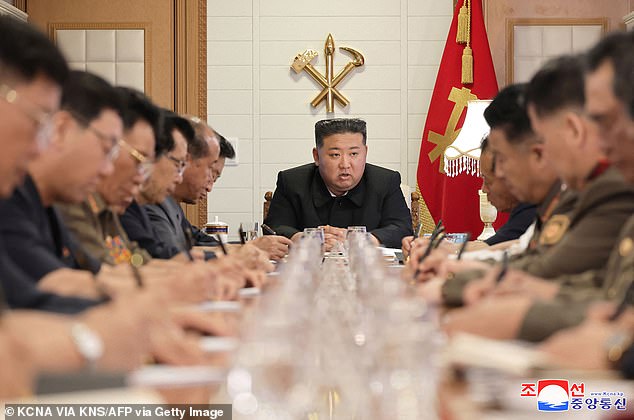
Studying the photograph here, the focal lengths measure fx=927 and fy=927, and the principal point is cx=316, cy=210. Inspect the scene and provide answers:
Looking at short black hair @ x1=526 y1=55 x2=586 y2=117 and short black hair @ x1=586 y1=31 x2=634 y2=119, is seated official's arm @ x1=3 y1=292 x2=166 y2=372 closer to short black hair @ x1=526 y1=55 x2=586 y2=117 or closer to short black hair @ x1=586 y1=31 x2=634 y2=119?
short black hair @ x1=586 y1=31 x2=634 y2=119

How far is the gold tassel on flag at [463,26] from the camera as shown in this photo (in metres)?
6.13

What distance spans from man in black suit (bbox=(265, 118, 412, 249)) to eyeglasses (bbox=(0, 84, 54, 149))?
343 cm

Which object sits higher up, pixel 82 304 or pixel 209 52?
pixel 209 52

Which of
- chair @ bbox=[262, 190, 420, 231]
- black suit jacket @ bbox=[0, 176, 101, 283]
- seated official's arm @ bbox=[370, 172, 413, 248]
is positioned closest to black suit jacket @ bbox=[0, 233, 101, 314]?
black suit jacket @ bbox=[0, 176, 101, 283]

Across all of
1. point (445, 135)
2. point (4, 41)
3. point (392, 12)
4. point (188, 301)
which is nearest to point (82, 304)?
point (188, 301)

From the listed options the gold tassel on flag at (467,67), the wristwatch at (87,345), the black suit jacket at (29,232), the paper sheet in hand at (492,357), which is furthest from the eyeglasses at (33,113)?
the gold tassel on flag at (467,67)

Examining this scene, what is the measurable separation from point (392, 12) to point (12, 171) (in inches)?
200

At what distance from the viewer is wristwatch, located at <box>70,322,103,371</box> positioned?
1.29 m

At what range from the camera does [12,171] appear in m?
1.76

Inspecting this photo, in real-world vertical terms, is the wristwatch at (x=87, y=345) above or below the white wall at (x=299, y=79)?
below

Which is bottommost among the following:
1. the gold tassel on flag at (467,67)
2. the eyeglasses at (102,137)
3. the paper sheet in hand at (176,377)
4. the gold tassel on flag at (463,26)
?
the paper sheet in hand at (176,377)

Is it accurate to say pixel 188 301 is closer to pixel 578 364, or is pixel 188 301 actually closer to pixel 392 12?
pixel 578 364

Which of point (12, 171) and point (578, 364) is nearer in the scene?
point (578, 364)

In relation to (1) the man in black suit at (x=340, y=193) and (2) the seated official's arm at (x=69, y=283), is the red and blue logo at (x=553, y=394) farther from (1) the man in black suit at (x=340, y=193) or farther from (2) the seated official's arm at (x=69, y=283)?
(1) the man in black suit at (x=340, y=193)
